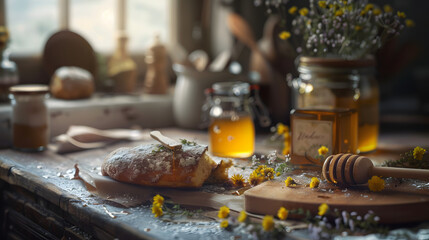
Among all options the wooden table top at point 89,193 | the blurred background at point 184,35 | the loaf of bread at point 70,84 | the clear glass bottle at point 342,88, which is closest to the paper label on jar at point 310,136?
the clear glass bottle at point 342,88

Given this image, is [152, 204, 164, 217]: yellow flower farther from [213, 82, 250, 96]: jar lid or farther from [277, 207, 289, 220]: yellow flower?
[213, 82, 250, 96]: jar lid

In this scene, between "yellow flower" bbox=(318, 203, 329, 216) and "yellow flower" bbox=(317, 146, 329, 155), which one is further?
"yellow flower" bbox=(317, 146, 329, 155)

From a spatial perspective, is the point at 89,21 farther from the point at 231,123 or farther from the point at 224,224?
the point at 224,224

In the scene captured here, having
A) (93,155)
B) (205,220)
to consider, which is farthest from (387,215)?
(93,155)

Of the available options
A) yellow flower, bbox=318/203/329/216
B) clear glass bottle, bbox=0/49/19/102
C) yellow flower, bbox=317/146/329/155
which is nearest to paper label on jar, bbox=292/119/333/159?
yellow flower, bbox=317/146/329/155

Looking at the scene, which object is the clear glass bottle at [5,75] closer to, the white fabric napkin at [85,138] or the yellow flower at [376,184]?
the white fabric napkin at [85,138]
